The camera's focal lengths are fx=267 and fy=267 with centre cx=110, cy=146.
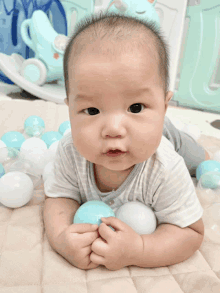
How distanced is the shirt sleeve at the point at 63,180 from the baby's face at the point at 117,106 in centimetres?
19

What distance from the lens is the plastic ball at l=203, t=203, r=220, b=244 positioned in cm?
71

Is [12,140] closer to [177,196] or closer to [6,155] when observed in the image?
[6,155]

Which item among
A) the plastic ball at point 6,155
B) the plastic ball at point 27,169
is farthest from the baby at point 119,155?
the plastic ball at point 6,155

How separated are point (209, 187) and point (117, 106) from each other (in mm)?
615

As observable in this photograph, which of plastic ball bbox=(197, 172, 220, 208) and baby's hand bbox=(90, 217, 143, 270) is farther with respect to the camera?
plastic ball bbox=(197, 172, 220, 208)

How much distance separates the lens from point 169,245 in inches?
23.1

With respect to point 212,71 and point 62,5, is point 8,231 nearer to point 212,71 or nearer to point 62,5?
point 212,71

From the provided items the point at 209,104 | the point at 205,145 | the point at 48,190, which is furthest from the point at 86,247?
the point at 209,104

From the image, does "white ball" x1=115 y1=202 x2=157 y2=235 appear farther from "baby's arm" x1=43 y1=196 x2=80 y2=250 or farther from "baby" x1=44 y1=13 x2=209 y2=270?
"baby's arm" x1=43 y1=196 x2=80 y2=250

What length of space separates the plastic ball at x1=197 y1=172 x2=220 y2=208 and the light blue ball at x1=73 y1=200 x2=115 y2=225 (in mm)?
385

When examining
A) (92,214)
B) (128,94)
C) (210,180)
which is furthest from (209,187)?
(128,94)

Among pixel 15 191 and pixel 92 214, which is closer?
pixel 92 214

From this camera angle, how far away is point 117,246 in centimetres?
54

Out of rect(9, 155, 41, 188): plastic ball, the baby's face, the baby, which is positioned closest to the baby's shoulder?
the baby
